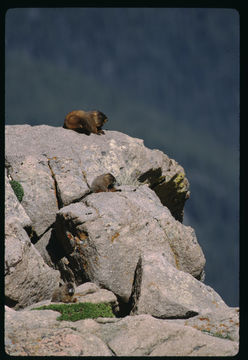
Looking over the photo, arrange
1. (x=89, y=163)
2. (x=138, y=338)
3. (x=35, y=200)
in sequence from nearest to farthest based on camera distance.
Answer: (x=138, y=338)
(x=35, y=200)
(x=89, y=163)

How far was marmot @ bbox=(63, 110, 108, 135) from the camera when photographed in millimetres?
21531

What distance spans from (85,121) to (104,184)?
12.1 ft

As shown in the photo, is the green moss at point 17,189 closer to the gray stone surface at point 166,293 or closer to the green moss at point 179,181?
the gray stone surface at point 166,293

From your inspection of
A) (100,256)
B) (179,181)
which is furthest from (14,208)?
(179,181)

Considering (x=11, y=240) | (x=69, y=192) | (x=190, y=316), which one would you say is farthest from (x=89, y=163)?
(x=190, y=316)

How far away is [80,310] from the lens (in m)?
13.7

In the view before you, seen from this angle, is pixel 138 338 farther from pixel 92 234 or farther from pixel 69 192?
pixel 69 192

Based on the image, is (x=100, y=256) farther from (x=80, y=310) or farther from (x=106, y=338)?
(x=106, y=338)

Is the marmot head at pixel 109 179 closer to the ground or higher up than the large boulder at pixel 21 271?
higher up

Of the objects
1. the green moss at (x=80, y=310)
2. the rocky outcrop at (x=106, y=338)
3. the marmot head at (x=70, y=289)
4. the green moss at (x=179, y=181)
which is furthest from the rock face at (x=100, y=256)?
the green moss at (x=179, y=181)

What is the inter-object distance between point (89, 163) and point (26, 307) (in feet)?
21.6

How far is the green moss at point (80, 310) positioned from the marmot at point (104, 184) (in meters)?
5.40

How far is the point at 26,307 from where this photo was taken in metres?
15.2

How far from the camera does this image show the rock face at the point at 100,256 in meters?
11.6
